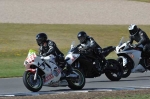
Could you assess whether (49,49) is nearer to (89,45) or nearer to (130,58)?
(89,45)

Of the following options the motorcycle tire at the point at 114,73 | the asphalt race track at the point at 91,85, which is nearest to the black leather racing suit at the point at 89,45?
the motorcycle tire at the point at 114,73

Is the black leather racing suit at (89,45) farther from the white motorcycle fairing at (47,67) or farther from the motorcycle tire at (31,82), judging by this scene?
the motorcycle tire at (31,82)

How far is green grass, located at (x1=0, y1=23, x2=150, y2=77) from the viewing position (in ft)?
104

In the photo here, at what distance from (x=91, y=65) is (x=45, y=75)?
9.87ft

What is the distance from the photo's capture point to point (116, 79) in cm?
1830

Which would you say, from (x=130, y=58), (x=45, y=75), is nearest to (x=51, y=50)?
(x=45, y=75)

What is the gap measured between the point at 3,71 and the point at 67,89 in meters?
6.84

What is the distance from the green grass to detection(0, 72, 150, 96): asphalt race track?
883cm

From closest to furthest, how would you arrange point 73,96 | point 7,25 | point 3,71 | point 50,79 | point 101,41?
point 73,96 < point 50,79 < point 3,71 < point 101,41 < point 7,25

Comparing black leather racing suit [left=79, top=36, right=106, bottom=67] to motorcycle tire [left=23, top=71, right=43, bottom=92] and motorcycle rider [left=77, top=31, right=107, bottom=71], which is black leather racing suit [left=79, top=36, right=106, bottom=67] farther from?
motorcycle tire [left=23, top=71, right=43, bottom=92]

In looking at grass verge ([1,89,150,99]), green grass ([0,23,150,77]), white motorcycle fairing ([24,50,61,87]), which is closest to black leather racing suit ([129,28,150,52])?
white motorcycle fairing ([24,50,61,87])

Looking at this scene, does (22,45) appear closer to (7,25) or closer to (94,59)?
(7,25)

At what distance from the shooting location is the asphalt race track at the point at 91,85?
15.0 meters

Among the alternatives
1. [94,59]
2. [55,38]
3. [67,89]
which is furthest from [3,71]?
[55,38]
